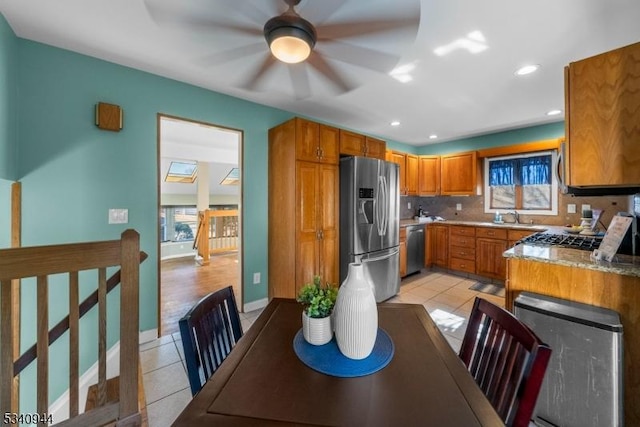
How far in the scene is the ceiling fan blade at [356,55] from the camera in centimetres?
131

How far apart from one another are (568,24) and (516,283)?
1845 millimetres

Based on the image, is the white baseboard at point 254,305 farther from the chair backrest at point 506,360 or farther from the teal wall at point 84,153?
the chair backrest at point 506,360

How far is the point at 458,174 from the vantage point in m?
4.70

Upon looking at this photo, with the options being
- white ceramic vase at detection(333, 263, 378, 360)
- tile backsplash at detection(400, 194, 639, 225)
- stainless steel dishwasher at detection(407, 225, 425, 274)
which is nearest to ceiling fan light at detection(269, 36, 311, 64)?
white ceramic vase at detection(333, 263, 378, 360)

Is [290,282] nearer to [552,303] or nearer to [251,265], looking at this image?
[251,265]

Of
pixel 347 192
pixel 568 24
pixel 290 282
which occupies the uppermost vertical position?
pixel 568 24

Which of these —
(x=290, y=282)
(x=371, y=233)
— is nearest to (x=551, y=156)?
(x=371, y=233)

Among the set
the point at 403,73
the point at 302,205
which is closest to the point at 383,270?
the point at 302,205

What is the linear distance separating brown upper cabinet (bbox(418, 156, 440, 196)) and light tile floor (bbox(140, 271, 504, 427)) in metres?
1.70

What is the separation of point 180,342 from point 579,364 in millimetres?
3175

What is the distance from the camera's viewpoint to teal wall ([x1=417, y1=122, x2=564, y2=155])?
12.8ft

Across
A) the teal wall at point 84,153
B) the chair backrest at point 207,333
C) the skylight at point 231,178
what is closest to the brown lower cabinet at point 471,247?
the chair backrest at point 207,333

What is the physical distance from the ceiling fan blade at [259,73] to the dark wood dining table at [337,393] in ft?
4.78

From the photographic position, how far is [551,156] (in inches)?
159
